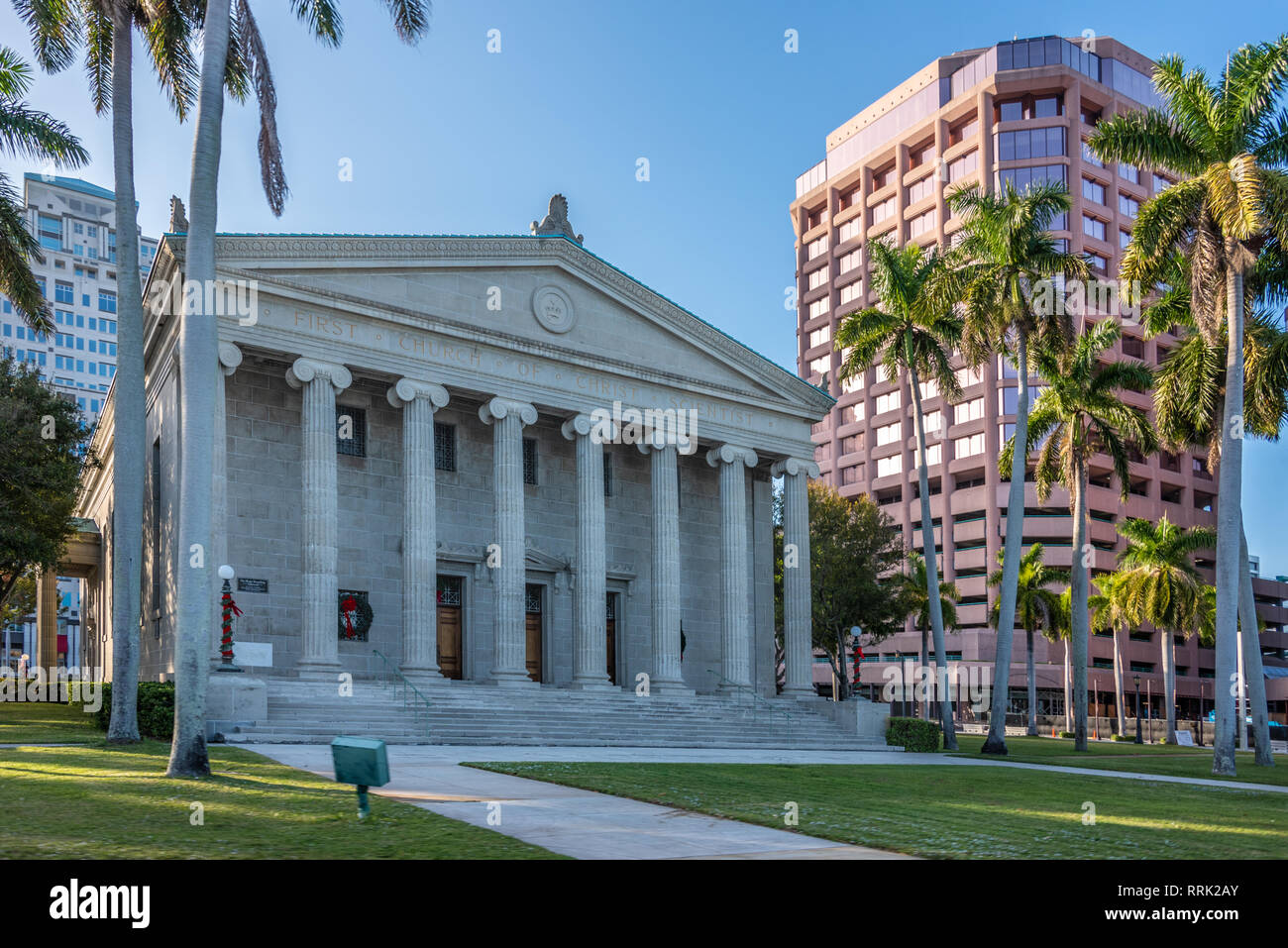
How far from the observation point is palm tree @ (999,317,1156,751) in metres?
46.2

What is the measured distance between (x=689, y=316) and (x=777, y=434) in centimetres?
619

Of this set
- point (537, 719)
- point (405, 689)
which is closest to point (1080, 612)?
point (537, 719)

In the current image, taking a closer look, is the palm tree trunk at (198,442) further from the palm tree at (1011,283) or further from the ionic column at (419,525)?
the palm tree at (1011,283)

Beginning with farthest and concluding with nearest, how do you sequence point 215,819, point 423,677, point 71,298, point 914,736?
point 71,298
point 914,736
point 423,677
point 215,819

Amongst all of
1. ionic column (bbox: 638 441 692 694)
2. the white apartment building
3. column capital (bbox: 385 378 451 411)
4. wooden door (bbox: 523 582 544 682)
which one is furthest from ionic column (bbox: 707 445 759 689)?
the white apartment building

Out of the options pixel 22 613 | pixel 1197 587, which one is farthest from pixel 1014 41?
pixel 22 613

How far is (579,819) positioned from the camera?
13.9m

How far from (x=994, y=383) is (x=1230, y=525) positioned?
7465 cm

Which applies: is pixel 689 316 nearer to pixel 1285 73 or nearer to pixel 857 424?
pixel 1285 73

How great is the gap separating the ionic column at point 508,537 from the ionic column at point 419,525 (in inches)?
84.9

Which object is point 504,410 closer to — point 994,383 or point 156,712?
point 156,712

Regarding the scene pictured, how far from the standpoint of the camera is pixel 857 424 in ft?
397

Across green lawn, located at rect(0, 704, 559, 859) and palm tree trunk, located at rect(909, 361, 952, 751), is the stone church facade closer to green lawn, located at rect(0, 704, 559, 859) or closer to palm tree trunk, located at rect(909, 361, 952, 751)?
palm tree trunk, located at rect(909, 361, 952, 751)
